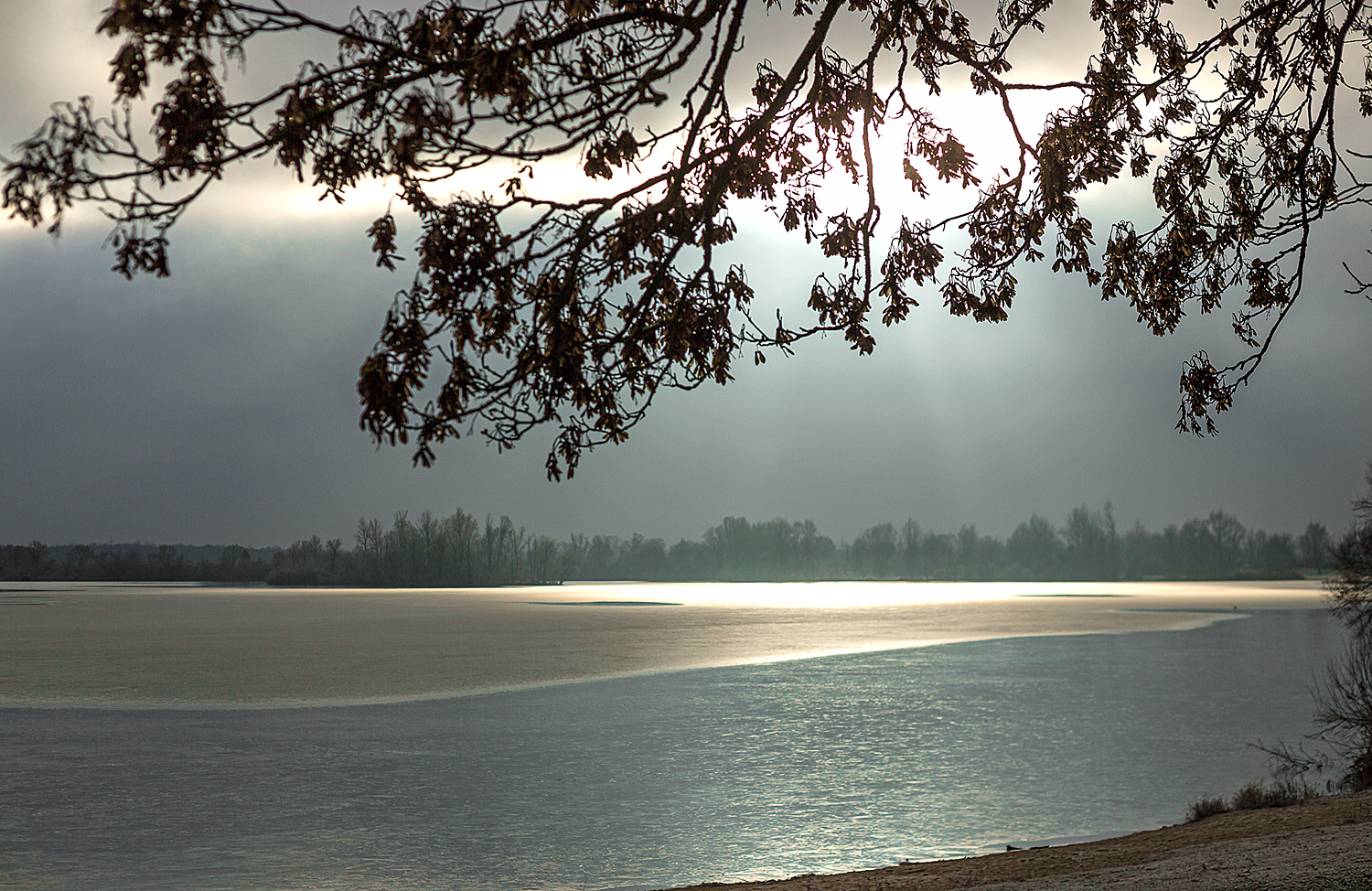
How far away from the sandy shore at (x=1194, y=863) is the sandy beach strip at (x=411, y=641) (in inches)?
878

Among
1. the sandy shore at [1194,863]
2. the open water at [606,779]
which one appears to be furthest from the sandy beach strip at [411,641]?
the sandy shore at [1194,863]

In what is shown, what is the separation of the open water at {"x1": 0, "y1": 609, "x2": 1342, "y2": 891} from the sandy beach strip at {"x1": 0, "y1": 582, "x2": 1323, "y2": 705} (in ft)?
16.5

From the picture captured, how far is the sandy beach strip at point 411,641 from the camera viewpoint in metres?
34.4

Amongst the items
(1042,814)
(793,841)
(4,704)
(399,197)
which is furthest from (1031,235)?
(4,704)

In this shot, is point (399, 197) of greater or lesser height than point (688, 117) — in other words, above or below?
below

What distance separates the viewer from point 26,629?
61.2m

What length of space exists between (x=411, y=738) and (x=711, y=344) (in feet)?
57.8

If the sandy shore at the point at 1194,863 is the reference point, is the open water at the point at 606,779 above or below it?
below

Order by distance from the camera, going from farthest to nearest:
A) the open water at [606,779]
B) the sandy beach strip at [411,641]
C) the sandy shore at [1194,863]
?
the sandy beach strip at [411,641] < the open water at [606,779] < the sandy shore at [1194,863]

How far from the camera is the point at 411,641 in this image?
54719 mm

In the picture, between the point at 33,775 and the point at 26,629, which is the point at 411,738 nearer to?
the point at 33,775

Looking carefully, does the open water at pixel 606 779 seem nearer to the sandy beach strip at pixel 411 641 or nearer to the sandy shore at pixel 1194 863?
the sandy shore at pixel 1194 863

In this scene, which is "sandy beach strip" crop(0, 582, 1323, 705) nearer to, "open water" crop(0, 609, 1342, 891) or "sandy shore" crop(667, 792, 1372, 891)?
"open water" crop(0, 609, 1342, 891)

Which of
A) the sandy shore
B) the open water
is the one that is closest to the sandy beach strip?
the open water
